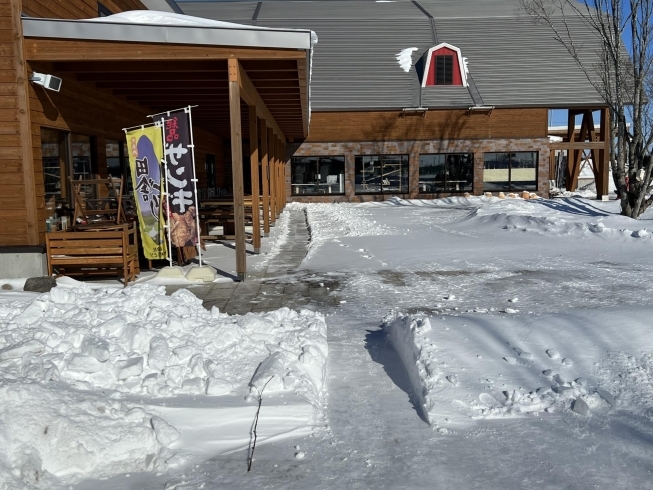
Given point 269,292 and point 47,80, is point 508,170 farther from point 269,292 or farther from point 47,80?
point 47,80

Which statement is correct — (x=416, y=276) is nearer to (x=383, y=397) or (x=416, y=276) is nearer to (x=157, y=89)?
(x=383, y=397)

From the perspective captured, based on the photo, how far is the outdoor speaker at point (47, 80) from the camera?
828 centimetres

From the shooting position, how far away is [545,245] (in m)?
12.3

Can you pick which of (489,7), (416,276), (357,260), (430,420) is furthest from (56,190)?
(489,7)

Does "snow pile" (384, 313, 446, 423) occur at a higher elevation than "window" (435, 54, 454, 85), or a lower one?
lower

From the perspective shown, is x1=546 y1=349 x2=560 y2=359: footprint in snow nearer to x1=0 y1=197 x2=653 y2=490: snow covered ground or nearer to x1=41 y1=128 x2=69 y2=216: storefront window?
x1=0 y1=197 x2=653 y2=490: snow covered ground

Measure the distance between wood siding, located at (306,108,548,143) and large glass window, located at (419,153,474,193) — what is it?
→ 4.12ft

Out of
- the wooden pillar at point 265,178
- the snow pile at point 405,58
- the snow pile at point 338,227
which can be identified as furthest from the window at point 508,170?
the wooden pillar at point 265,178

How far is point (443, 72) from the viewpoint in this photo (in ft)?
98.0

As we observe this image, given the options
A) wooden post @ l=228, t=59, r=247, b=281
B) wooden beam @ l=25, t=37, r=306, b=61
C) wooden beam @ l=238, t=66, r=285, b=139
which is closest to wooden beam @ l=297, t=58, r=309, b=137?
wooden beam @ l=25, t=37, r=306, b=61

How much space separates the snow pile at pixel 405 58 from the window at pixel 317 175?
249 inches

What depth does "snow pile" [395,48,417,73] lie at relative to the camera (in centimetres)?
3075

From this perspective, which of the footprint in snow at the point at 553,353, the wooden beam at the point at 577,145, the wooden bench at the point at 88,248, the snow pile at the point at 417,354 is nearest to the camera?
the snow pile at the point at 417,354

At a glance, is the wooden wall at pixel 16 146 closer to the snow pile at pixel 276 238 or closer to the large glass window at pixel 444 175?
the snow pile at pixel 276 238
